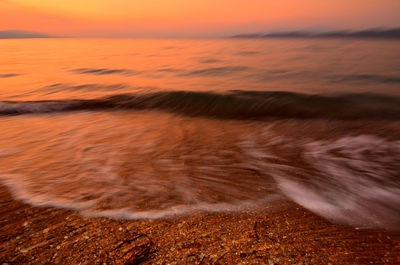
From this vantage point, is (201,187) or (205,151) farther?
(205,151)

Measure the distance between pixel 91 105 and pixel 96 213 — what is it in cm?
529

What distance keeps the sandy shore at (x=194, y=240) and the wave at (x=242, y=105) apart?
4.13m

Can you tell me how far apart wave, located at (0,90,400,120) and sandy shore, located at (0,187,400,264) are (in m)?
4.13

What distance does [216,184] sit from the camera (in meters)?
2.38

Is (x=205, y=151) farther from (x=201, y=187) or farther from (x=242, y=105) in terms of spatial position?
(x=242, y=105)

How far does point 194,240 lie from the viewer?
1589mm

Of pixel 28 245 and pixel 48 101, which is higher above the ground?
pixel 48 101

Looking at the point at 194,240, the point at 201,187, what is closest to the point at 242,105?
the point at 201,187

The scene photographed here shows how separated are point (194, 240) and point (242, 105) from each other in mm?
5164

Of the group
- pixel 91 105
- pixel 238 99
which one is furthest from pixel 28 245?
pixel 238 99

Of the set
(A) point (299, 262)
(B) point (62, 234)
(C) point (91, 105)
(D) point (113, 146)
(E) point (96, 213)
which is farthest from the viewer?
(C) point (91, 105)

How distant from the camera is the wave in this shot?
5754 millimetres

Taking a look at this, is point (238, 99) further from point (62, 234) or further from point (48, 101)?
point (62, 234)

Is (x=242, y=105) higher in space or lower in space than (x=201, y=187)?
higher
